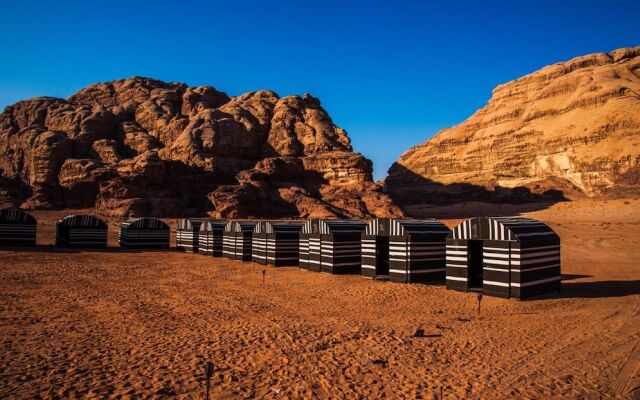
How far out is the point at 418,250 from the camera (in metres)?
19.1

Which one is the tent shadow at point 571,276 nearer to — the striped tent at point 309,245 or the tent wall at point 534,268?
the tent wall at point 534,268

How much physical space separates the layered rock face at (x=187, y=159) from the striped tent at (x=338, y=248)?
143 ft

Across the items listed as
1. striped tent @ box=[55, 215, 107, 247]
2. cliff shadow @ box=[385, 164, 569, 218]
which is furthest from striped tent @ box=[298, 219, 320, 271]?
cliff shadow @ box=[385, 164, 569, 218]

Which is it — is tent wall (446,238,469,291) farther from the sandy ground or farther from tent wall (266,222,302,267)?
tent wall (266,222,302,267)

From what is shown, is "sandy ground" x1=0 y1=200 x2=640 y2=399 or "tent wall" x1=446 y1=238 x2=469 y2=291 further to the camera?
"tent wall" x1=446 y1=238 x2=469 y2=291

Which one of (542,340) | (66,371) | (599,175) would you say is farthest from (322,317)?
(599,175)

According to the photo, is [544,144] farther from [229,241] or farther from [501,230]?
[501,230]

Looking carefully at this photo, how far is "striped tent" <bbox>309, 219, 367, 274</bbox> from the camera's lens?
22.7 metres

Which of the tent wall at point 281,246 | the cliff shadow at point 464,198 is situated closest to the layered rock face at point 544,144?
the cliff shadow at point 464,198

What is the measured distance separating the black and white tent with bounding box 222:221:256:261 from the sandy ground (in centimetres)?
1065

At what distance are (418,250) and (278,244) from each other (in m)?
10.5

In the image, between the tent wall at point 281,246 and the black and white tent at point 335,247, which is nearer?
the black and white tent at point 335,247

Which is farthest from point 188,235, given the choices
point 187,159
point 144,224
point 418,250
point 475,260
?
point 187,159

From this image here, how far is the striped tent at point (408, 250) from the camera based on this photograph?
1891cm
